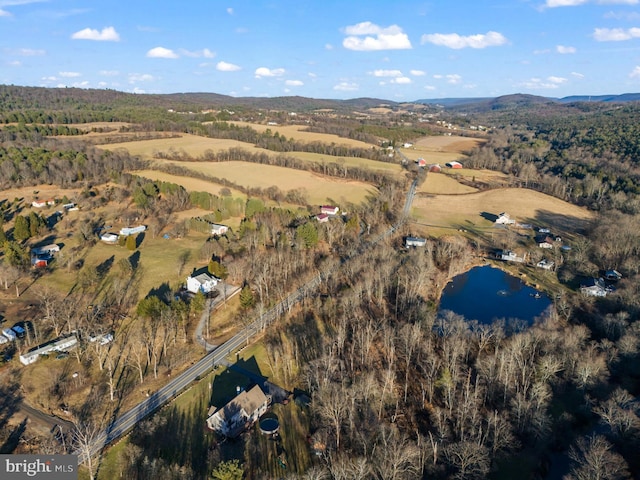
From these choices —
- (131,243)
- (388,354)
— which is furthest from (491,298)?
(131,243)

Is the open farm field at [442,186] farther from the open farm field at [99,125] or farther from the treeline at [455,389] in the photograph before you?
the open farm field at [99,125]

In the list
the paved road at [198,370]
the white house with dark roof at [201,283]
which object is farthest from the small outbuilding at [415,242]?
the white house with dark roof at [201,283]

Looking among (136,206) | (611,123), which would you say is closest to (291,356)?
(136,206)

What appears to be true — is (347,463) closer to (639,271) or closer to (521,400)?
(521,400)

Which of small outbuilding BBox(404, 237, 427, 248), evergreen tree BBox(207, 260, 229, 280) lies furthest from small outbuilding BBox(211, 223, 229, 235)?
small outbuilding BBox(404, 237, 427, 248)

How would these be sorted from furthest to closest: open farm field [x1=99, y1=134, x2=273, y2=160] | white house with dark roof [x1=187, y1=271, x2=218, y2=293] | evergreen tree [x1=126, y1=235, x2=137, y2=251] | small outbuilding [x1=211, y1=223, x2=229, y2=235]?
open farm field [x1=99, y1=134, x2=273, y2=160], small outbuilding [x1=211, y1=223, x2=229, y2=235], evergreen tree [x1=126, y1=235, x2=137, y2=251], white house with dark roof [x1=187, y1=271, x2=218, y2=293]

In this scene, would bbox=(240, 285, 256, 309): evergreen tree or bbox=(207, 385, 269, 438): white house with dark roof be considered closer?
bbox=(207, 385, 269, 438): white house with dark roof

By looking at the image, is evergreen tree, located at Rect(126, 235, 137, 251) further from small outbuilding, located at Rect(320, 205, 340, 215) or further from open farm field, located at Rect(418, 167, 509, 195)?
open farm field, located at Rect(418, 167, 509, 195)
